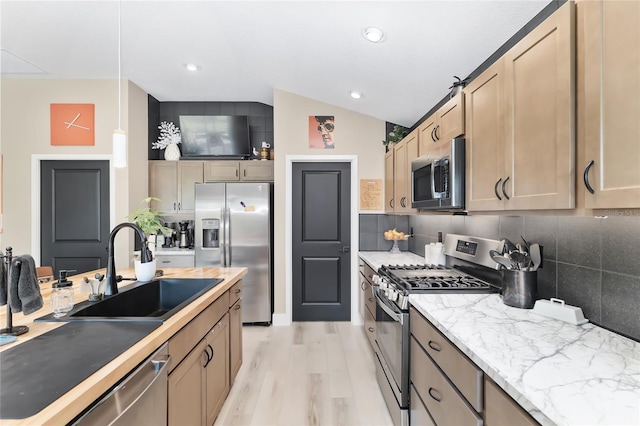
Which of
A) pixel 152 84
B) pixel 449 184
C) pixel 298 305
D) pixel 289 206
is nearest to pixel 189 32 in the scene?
pixel 152 84

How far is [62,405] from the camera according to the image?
0.75 meters

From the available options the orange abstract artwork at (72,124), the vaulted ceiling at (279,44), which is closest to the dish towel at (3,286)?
the vaulted ceiling at (279,44)

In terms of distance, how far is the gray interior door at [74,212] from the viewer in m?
3.84

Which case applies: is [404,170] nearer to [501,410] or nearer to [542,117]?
[542,117]

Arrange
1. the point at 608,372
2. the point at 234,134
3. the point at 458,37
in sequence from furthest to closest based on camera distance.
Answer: the point at 234,134 → the point at 458,37 → the point at 608,372

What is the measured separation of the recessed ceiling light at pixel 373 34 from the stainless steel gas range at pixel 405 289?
166cm

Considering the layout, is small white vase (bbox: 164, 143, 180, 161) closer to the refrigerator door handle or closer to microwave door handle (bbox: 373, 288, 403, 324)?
the refrigerator door handle

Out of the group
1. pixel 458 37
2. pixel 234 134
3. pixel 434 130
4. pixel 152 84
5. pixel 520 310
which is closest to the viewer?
pixel 520 310

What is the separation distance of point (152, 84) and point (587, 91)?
4391 mm

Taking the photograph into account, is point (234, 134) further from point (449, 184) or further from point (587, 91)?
point (587, 91)

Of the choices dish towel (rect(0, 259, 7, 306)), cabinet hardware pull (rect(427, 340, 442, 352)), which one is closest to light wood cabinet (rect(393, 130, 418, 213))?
cabinet hardware pull (rect(427, 340, 442, 352))

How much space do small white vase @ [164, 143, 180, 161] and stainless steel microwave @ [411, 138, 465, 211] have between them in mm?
3415

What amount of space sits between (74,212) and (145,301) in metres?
2.68

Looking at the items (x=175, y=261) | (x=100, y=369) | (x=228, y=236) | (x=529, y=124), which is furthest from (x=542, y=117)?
(x=175, y=261)
